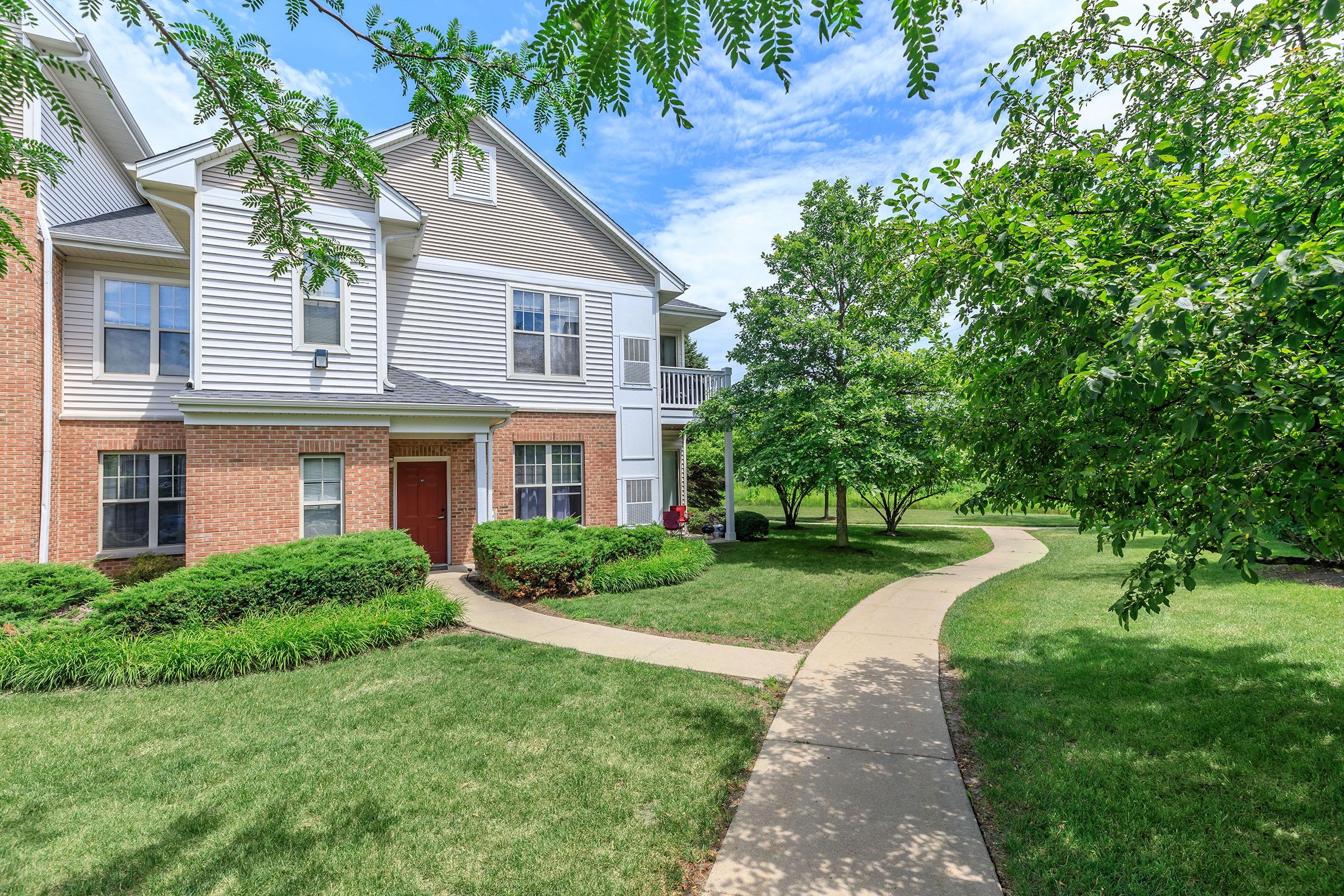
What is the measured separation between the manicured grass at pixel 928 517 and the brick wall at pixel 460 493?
14.9m

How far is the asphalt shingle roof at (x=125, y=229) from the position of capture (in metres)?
9.62

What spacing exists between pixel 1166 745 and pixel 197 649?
8.84m

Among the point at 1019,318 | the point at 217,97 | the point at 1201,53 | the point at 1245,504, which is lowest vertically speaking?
the point at 1245,504

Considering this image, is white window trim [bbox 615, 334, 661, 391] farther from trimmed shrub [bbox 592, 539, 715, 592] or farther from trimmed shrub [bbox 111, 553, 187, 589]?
trimmed shrub [bbox 111, 553, 187, 589]

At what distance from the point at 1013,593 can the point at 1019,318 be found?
26.7 ft

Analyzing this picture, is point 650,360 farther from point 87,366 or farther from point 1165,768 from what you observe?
point 1165,768

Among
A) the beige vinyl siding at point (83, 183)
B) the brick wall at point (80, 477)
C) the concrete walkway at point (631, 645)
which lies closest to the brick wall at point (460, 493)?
the concrete walkway at point (631, 645)

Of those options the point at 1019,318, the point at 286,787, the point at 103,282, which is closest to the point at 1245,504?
the point at 1019,318

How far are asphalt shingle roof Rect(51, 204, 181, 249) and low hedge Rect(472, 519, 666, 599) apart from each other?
24.3 feet

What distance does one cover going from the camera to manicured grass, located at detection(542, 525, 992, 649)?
7883 mm

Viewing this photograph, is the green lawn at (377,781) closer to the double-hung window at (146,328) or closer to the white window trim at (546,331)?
the double-hung window at (146,328)

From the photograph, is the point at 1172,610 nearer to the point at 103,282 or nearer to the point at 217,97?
the point at 217,97

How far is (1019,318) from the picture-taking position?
11.0 feet

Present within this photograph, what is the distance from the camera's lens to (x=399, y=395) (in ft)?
→ 34.1
